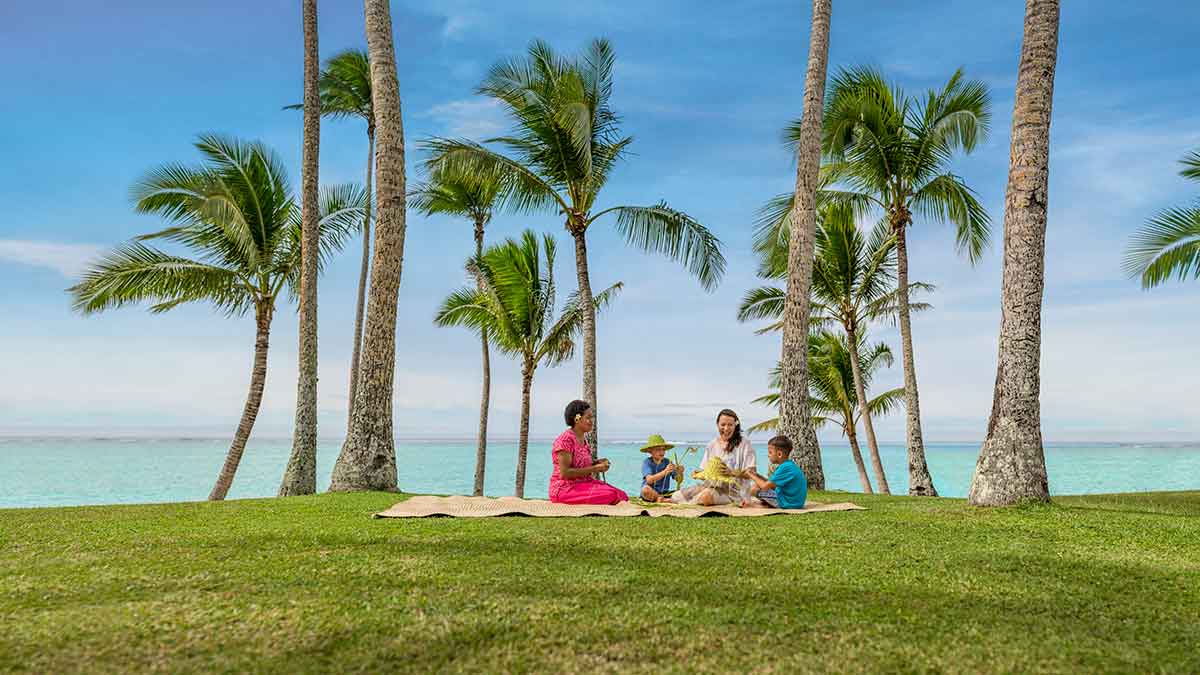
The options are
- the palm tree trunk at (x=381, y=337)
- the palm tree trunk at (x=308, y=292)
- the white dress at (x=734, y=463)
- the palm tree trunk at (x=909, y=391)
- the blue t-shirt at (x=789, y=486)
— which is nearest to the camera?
the blue t-shirt at (x=789, y=486)

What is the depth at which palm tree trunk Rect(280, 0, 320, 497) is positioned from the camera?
14.4 metres

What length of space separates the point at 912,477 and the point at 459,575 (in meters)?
15.3

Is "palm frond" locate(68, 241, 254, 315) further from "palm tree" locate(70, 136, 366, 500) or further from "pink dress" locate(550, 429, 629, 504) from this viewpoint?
"pink dress" locate(550, 429, 629, 504)

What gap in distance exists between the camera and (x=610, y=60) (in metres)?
19.2

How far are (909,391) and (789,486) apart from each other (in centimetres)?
1029

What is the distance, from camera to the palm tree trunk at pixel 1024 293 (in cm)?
915

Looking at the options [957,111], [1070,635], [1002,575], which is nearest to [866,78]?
[957,111]

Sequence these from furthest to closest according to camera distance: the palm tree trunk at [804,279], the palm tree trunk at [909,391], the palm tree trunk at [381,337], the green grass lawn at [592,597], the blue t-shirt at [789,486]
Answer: the palm tree trunk at [909,391]
the palm tree trunk at [804,279]
the palm tree trunk at [381,337]
the blue t-shirt at [789,486]
the green grass lawn at [592,597]

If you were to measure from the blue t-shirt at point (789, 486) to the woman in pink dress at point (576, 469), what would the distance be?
1.92m

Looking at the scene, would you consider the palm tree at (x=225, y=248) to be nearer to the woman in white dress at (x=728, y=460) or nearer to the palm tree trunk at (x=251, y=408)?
the palm tree trunk at (x=251, y=408)

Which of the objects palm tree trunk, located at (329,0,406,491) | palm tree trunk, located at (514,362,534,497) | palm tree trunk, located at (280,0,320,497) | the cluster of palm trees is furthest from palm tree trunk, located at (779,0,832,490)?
palm tree trunk, located at (514,362,534,497)

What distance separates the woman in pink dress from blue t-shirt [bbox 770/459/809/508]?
192 centimetres

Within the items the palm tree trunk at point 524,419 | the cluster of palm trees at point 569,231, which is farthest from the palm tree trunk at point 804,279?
the palm tree trunk at point 524,419

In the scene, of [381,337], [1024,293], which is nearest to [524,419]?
[381,337]
